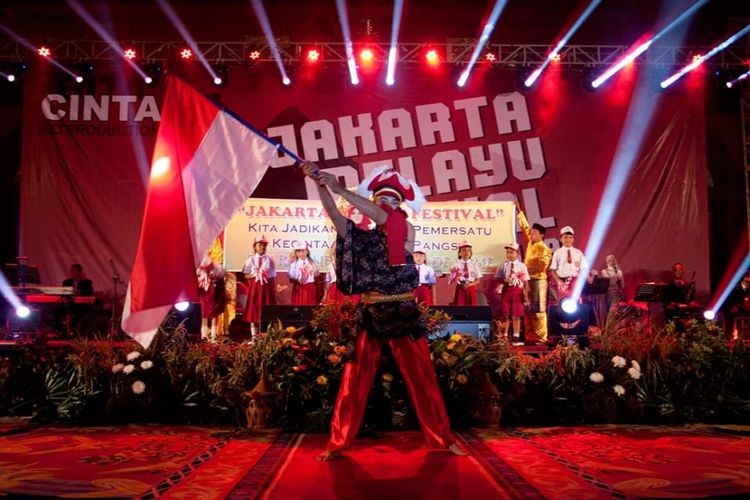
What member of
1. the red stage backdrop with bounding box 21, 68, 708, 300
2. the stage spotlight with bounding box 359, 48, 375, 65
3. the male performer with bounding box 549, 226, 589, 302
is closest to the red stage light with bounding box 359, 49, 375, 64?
the stage spotlight with bounding box 359, 48, 375, 65

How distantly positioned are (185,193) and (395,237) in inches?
55.2

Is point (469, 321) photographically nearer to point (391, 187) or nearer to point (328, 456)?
point (391, 187)

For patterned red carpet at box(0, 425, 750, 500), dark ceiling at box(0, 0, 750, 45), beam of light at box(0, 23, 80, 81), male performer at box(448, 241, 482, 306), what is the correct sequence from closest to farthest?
patterned red carpet at box(0, 425, 750, 500) < male performer at box(448, 241, 482, 306) < beam of light at box(0, 23, 80, 81) < dark ceiling at box(0, 0, 750, 45)

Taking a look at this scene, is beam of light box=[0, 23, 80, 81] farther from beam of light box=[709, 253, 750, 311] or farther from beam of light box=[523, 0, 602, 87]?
beam of light box=[709, 253, 750, 311]

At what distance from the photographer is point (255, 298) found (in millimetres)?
11117

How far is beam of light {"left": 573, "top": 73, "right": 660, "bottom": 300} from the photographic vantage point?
1206 centimetres

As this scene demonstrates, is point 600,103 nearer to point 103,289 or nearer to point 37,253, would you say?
point 103,289

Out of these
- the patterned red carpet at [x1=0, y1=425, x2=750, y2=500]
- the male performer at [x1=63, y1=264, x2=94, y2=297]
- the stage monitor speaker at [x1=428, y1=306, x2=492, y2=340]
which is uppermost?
the male performer at [x1=63, y1=264, x2=94, y2=297]

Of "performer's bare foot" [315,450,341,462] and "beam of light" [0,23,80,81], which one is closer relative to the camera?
"performer's bare foot" [315,450,341,462]

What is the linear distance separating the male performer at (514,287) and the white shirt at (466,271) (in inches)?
13.7

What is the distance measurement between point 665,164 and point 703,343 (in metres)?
7.11

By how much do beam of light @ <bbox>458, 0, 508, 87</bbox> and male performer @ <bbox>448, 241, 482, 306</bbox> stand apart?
9.85ft

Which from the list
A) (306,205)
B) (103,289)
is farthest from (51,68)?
(306,205)

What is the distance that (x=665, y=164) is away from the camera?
1222 centimetres
